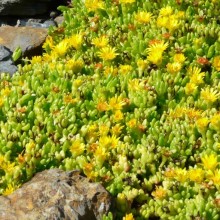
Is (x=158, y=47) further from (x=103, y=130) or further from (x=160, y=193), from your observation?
(x=160, y=193)

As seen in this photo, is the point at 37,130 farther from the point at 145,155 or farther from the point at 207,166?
the point at 207,166

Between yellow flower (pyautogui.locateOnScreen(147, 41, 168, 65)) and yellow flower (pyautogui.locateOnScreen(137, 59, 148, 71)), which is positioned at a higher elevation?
yellow flower (pyautogui.locateOnScreen(147, 41, 168, 65))

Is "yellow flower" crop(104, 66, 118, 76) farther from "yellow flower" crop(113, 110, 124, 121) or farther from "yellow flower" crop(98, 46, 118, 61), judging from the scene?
"yellow flower" crop(113, 110, 124, 121)

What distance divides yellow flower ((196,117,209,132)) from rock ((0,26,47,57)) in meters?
2.07

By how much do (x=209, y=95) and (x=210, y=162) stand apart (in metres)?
0.85

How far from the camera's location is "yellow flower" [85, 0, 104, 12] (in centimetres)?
643

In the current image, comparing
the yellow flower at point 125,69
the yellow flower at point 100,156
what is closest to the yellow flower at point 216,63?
the yellow flower at point 125,69

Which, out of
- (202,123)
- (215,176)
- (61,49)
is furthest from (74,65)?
(215,176)

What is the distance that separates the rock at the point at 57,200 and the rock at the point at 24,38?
2.26 m

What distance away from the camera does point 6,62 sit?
234 inches

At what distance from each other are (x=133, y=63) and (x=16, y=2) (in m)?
1.88

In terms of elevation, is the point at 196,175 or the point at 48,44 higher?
the point at 48,44

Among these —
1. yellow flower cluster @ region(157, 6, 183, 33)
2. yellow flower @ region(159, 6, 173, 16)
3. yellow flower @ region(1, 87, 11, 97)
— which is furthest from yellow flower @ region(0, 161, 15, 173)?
yellow flower @ region(159, 6, 173, 16)

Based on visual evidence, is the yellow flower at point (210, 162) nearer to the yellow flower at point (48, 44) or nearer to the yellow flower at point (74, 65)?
the yellow flower at point (74, 65)
